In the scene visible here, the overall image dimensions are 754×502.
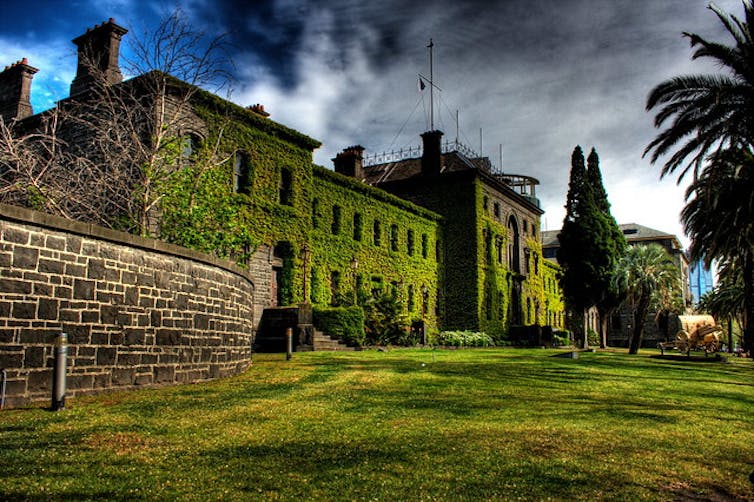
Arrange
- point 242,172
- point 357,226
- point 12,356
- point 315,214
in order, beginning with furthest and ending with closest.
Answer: point 357,226 < point 315,214 < point 242,172 < point 12,356

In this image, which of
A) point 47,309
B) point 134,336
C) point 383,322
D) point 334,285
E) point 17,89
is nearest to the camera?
point 47,309

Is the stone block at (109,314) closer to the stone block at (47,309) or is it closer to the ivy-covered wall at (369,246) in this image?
the stone block at (47,309)

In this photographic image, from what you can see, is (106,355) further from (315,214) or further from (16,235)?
(315,214)

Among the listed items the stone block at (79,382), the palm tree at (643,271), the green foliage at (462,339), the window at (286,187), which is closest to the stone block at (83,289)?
the stone block at (79,382)

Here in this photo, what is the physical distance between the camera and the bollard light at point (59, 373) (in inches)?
306

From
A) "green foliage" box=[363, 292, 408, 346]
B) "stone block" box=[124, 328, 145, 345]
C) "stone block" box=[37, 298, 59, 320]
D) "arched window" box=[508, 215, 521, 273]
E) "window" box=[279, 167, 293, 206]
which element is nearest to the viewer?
"stone block" box=[37, 298, 59, 320]

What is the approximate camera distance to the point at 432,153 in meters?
47.6

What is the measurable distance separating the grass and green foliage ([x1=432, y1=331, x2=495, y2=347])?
28.3 meters

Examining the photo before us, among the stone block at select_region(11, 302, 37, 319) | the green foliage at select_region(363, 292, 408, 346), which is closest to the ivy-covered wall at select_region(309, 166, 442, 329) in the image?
the green foliage at select_region(363, 292, 408, 346)

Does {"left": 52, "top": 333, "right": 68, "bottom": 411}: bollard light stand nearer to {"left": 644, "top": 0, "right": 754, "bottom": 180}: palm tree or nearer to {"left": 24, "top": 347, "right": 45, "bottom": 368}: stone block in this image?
{"left": 24, "top": 347, "right": 45, "bottom": 368}: stone block

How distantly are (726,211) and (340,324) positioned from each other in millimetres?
15140

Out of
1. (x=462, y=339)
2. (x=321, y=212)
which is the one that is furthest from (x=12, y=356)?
(x=462, y=339)

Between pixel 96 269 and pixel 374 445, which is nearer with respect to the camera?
pixel 374 445

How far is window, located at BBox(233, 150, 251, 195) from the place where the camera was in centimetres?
2750
